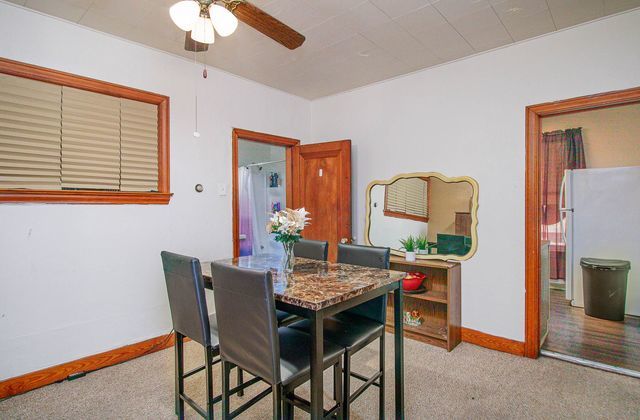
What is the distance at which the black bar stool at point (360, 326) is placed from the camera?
1.75 m

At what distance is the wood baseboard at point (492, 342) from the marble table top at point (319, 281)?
1621 mm

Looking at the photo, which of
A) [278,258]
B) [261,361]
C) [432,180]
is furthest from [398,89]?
[261,361]

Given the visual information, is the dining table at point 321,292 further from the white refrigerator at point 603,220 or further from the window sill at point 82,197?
the white refrigerator at point 603,220

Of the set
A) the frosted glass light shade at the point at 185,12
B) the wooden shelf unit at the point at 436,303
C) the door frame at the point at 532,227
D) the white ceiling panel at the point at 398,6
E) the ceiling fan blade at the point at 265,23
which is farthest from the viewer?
the wooden shelf unit at the point at 436,303

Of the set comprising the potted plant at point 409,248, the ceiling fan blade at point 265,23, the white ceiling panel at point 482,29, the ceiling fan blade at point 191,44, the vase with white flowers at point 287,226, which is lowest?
the potted plant at point 409,248

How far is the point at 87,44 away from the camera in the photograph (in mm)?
2531

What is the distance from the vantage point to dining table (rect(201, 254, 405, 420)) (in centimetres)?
140

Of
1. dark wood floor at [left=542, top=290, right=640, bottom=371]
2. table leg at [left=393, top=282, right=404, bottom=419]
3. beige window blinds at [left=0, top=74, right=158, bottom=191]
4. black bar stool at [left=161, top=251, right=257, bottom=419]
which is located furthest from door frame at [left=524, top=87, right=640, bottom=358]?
beige window blinds at [left=0, top=74, right=158, bottom=191]

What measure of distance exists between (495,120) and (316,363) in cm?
258

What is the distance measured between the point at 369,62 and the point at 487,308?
2.46m

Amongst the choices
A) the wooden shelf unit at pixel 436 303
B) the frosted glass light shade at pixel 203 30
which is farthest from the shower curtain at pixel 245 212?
the frosted glass light shade at pixel 203 30

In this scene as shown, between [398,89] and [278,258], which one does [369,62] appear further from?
[278,258]

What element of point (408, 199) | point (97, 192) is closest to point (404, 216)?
point (408, 199)

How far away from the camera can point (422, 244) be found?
3305mm
